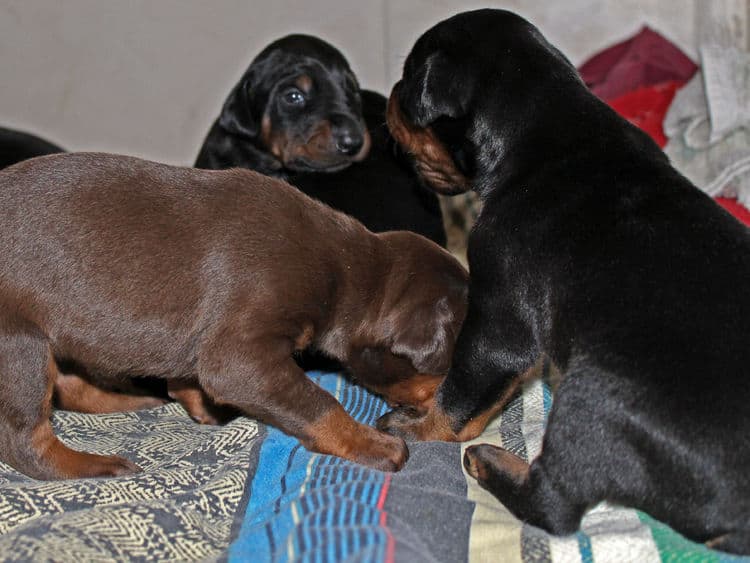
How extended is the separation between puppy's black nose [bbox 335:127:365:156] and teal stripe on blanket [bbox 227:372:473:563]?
191 cm

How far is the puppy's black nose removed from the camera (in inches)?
187

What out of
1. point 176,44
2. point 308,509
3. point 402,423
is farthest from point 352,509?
point 176,44

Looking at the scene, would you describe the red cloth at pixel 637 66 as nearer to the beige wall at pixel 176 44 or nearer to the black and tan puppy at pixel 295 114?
the beige wall at pixel 176 44

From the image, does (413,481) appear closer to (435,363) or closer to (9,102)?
(435,363)

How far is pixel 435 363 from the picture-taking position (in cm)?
328

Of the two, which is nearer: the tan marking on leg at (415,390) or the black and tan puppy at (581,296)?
the black and tan puppy at (581,296)

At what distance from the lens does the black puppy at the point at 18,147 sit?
198 inches

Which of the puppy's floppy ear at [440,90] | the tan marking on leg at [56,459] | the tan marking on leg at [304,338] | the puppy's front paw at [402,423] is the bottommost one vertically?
the tan marking on leg at [56,459]

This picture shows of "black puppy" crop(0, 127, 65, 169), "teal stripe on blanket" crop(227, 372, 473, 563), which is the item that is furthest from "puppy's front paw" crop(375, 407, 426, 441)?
"black puppy" crop(0, 127, 65, 169)

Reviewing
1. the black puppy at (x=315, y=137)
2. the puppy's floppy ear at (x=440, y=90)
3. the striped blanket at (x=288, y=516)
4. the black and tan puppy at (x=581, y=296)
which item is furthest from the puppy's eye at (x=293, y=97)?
the striped blanket at (x=288, y=516)

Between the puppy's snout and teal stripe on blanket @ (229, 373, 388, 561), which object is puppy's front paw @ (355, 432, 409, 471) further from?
the puppy's snout

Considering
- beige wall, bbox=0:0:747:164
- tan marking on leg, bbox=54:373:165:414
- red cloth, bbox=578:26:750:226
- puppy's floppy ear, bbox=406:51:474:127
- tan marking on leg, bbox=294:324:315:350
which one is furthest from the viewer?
beige wall, bbox=0:0:747:164

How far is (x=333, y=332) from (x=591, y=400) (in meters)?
1.03

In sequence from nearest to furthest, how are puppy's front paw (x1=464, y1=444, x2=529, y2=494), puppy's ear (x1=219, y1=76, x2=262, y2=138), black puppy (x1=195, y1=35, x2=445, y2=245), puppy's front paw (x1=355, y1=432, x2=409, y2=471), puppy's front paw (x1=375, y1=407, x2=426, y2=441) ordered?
puppy's front paw (x1=464, y1=444, x2=529, y2=494) → puppy's front paw (x1=355, y1=432, x2=409, y2=471) → puppy's front paw (x1=375, y1=407, x2=426, y2=441) → black puppy (x1=195, y1=35, x2=445, y2=245) → puppy's ear (x1=219, y1=76, x2=262, y2=138)
